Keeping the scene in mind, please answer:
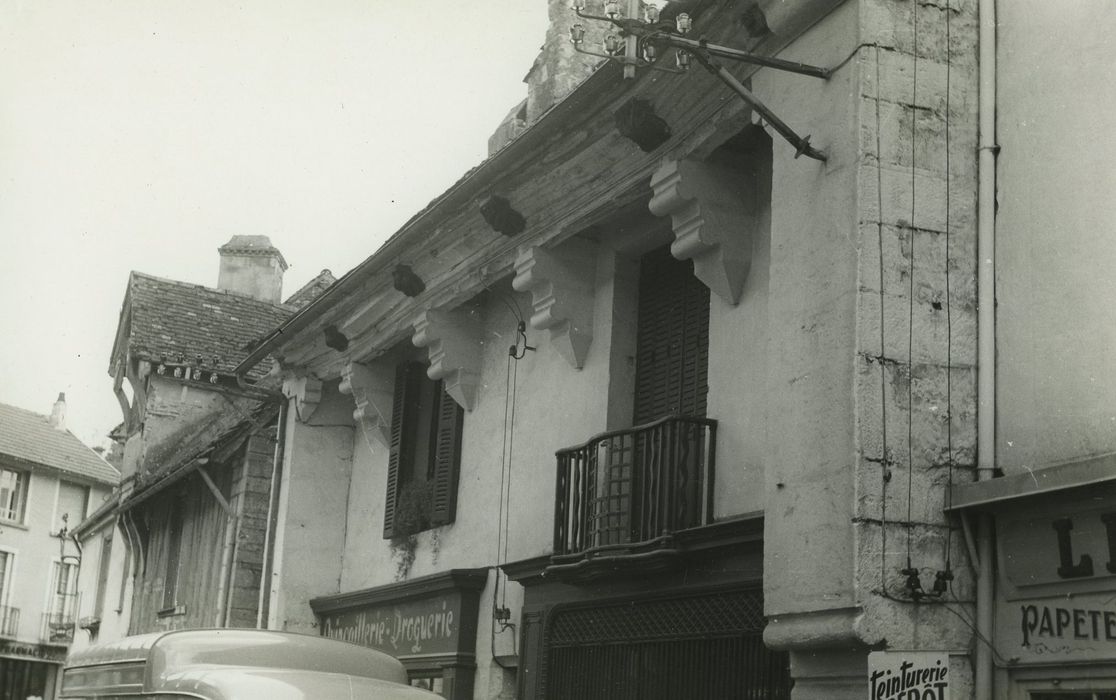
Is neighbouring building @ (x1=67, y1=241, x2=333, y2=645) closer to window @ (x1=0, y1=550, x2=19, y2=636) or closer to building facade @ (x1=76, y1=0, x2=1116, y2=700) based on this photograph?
building facade @ (x1=76, y1=0, x2=1116, y2=700)

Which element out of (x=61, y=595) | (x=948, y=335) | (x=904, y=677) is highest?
(x=61, y=595)

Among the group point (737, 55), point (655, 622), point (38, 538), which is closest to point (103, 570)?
point (38, 538)

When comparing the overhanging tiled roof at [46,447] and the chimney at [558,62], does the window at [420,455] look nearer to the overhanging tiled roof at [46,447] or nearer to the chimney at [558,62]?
the chimney at [558,62]

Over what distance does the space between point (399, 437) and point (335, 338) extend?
4.21ft

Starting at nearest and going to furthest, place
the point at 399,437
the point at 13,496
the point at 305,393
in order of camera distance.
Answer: the point at 399,437, the point at 305,393, the point at 13,496

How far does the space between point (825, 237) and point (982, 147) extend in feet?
3.30

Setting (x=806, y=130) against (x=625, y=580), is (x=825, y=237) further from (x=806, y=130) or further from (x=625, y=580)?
(x=625, y=580)

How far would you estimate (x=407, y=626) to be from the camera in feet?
47.1

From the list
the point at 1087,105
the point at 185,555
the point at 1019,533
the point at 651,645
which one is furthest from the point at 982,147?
the point at 185,555

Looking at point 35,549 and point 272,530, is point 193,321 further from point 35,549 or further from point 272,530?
point 35,549

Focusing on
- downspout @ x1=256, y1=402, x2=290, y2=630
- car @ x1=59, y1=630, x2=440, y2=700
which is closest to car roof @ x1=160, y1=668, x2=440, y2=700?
car @ x1=59, y1=630, x2=440, y2=700

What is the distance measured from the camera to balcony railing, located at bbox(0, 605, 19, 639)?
47.9 m

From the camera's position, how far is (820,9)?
335 inches

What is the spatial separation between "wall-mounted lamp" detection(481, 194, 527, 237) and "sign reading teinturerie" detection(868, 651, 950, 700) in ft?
19.4
